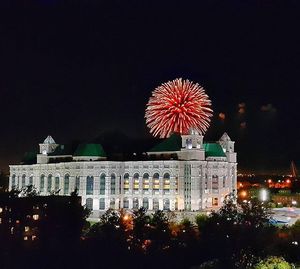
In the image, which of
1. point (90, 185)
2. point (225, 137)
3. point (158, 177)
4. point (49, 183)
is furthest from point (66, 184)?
point (225, 137)

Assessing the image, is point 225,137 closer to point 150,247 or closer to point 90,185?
point 90,185

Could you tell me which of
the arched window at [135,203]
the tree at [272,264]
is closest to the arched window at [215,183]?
the arched window at [135,203]

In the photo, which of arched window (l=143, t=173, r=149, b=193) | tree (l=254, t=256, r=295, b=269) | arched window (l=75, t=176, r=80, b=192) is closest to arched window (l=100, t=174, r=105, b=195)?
arched window (l=75, t=176, r=80, b=192)

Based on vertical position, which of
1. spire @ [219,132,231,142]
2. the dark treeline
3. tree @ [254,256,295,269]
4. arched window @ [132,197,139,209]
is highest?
spire @ [219,132,231,142]

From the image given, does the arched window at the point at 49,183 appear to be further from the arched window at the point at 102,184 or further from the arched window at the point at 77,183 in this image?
the arched window at the point at 102,184

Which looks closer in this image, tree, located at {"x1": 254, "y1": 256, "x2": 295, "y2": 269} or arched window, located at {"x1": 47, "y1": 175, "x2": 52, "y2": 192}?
tree, located at {"x1": 254, "y1": 256, "x2": 295, "y2": 269}

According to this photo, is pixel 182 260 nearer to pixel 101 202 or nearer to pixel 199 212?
pixel 199 212

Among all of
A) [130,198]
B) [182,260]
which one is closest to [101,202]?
[130,198]

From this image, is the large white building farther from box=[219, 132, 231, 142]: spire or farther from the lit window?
box=[219, 132, 231, 142]: spire
